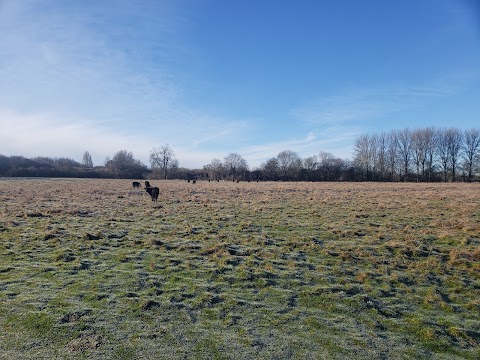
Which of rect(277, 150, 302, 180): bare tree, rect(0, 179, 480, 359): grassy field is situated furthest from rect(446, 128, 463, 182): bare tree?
rect(0, 179, 480, 359): grassy field

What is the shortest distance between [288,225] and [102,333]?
363 inches

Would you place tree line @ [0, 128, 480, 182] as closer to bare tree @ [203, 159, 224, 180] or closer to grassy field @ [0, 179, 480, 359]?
bare tree @ [203, 159, 224, 180]

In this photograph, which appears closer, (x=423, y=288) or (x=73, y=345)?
(x=73, y=345)

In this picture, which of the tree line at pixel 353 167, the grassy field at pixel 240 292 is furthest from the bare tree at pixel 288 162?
the grassy field at pixel 240 292

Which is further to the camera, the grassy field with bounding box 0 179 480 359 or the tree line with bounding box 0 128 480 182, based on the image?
the tree line with bounding box 0 128 480 182

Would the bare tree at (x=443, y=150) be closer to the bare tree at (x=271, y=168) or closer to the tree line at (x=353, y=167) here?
the tree line at (x=353, y=167)

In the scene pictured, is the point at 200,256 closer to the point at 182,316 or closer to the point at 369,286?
the point at 182,316

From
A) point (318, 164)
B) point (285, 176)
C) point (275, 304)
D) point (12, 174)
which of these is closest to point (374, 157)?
point (318, 164)

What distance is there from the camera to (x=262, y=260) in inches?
333

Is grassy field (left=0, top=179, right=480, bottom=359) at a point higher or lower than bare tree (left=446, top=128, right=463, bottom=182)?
lower

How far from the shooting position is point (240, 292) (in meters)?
6.50

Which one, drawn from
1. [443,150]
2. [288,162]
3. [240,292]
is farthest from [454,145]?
[240,292]

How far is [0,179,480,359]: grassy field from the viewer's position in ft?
15.2

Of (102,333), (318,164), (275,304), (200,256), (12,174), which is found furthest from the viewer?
(318,164)
